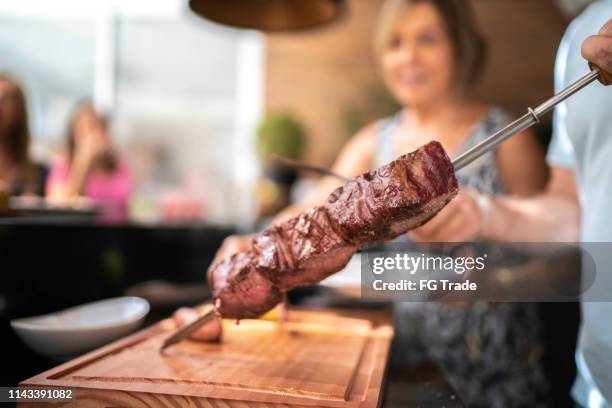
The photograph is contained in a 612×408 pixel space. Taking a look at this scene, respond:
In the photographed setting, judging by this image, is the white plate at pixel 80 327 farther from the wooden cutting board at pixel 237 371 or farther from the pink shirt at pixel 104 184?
the pink shirt at pixel 104 184

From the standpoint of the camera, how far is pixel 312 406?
0.73 m

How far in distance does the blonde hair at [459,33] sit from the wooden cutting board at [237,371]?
3.89 feet

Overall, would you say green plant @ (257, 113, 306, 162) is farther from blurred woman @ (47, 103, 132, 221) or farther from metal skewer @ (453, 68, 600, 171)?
metal skewer @ (453, 68, 600, 171)

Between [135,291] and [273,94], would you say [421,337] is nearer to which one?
[135,291]

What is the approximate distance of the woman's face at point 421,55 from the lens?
68.9 inches

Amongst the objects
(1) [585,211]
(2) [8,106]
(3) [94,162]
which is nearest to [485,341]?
(1) [585,211]

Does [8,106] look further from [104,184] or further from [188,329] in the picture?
[104,184]

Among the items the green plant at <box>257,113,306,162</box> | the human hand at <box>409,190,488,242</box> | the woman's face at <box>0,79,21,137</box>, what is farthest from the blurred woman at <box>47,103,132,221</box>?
the human hand at <box>409,190,488,242</box>

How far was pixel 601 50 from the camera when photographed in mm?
678

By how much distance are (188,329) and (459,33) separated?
150cm

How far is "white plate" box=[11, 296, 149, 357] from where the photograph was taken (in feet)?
3.11

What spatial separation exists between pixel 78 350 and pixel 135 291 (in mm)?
805

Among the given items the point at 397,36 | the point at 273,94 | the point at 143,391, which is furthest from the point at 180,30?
the point at 143,391

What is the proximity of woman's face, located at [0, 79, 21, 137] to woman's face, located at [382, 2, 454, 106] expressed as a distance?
1.42 meters
